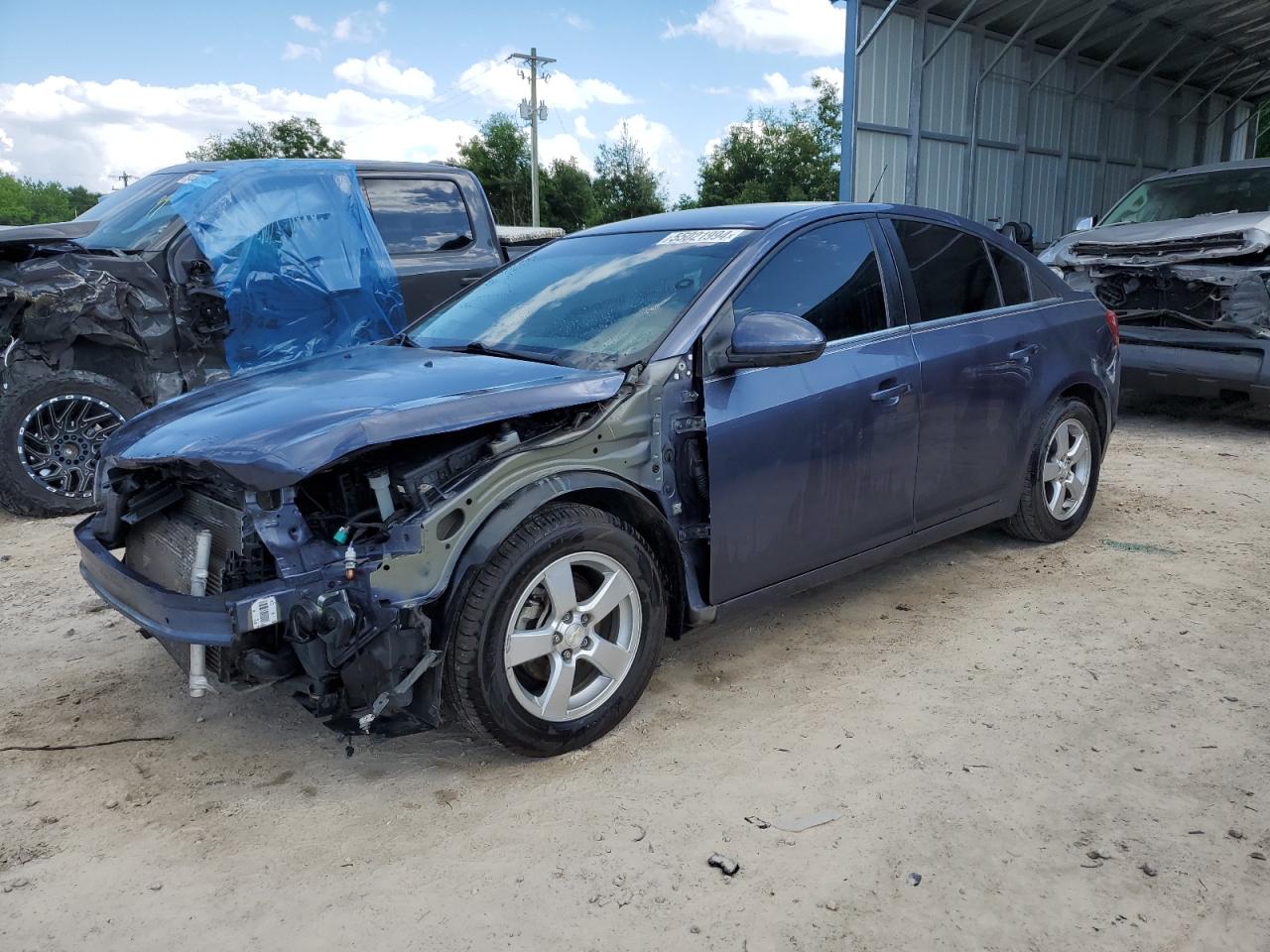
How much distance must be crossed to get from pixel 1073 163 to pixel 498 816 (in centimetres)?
1818

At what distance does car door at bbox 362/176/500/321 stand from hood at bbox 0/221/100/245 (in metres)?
1.88

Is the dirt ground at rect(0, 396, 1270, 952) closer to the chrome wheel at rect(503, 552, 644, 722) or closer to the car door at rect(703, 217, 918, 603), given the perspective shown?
the chrome wheel at rect(503, 552, 644, 722)

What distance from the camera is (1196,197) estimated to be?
8594mm

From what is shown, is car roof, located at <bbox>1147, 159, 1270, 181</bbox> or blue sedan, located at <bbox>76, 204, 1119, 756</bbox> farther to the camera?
car roof, located at <bbox>1147, 159, 1270, 181</bbox>

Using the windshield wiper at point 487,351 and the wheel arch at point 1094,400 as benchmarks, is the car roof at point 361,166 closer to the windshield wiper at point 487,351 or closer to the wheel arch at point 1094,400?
the windshield wiper at point 487,351

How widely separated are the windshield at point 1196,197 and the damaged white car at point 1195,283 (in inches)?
0.5

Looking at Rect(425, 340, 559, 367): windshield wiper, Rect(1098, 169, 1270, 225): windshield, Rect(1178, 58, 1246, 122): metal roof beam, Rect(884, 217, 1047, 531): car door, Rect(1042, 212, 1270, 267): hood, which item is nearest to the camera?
Rect(425, 340, 559, 367): windshield wiper

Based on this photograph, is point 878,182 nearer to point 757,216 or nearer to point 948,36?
point 948,36

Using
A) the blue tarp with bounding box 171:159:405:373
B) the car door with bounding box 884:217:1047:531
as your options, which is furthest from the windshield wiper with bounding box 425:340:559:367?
the blue tarp with bounding box 171:159:405:373

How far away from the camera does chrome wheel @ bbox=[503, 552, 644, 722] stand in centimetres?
285

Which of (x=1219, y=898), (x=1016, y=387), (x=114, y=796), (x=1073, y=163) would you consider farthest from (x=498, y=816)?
(x=1073, y=163)

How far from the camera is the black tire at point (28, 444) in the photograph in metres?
5.47

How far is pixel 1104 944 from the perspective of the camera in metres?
2.15

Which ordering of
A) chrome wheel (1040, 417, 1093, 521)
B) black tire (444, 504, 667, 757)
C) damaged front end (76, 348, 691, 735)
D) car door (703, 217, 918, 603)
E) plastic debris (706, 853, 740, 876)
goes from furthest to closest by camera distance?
chrome wheel (1040, 417, 1093, 521)
car door (703, 217, 918, 603)
black tire (444, 504, 667, 757)
damaged front end (76, 348, 691, 735)
plastic debris (706, 853, 740, 876)
